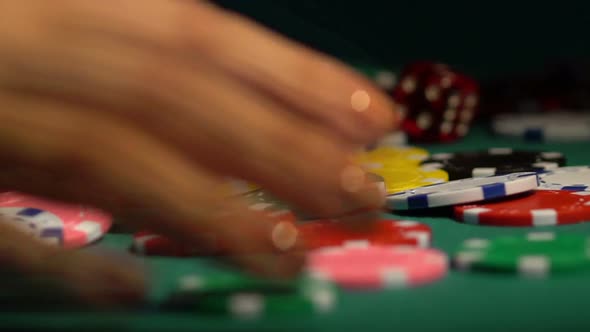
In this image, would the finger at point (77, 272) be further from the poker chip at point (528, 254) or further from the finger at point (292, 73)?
the poker chip at point (528, 254)

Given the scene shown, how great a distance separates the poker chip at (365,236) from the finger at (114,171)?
0.33m

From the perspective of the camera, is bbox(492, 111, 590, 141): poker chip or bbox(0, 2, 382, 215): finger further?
bbox(492, 111, 590, 141): poker chip

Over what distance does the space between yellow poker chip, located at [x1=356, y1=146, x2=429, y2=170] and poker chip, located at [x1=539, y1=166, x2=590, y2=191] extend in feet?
1.05

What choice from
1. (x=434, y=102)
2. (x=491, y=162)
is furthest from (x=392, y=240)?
(x=434, y=102)

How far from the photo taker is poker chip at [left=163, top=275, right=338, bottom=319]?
84 centimetres

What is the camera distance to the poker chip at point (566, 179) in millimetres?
1528

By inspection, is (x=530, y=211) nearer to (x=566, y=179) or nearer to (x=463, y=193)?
(x=463, y=193)

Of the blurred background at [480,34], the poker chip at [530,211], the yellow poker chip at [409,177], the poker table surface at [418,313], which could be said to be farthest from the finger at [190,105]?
the blurred background at [480,34]

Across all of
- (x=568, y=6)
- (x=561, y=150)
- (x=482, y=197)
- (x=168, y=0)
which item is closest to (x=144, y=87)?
(x=168, y=0)

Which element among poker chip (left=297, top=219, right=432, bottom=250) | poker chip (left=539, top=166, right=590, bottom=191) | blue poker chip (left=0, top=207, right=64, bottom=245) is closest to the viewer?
poker chip (left=297, top=219, right=432, bottom=250)

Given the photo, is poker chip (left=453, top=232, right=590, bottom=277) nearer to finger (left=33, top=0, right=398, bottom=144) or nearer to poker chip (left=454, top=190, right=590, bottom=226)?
poker chip (left=454, top=190, right=590, bottom=226)

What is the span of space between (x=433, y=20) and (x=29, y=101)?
2430mm

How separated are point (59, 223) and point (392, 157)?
96 centimetres

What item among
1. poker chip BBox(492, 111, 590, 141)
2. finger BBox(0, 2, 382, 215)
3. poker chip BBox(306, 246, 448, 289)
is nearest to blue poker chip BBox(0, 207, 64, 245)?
poker chip BBox(306, 246, 448, 289)
